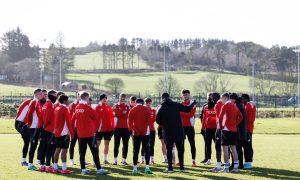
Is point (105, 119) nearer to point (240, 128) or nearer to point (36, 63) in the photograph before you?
point (240, 128)

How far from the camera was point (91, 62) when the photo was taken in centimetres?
16762

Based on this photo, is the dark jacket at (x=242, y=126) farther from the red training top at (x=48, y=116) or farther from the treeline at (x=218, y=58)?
the treeline at (x=218, y=58)

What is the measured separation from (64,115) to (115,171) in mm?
2493

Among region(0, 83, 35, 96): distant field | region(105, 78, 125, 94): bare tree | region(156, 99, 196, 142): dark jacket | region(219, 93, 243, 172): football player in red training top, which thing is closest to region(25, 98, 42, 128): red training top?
region(156, 99, 196, 142): dark jacket

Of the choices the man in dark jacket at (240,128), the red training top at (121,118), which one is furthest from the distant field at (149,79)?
the man in dark jacket at (240,128)

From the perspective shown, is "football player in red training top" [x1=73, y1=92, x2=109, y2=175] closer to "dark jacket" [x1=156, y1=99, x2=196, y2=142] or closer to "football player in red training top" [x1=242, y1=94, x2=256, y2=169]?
"dark jacket" [x1=156, y1=99, x2=196, y2=142]

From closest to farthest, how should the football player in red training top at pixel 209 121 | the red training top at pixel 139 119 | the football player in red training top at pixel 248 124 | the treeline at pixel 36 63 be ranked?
1. the red training top at pixel 139 119
2. the football player in red training top at pixel 248 124
3. the football player in red training top at pixel 209 121
4. the treeline at pixel 36 63

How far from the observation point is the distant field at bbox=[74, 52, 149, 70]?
159125 millimetres

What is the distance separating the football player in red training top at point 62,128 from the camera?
1725 centimetres

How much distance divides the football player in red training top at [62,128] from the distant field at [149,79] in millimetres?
91336

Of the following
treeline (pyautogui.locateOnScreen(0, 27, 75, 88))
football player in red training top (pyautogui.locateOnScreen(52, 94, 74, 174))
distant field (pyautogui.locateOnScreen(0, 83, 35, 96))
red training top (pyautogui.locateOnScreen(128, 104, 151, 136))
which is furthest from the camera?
treeline (pyautogui.locateOnScreen(0, 27, 75, 88))

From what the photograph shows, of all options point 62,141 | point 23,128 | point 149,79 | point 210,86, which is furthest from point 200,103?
point 62,141

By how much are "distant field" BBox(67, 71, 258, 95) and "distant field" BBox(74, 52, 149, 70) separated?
56.7 ft

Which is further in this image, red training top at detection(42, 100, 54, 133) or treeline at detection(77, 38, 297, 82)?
treeline at detection(77, 38, 297, 82)
